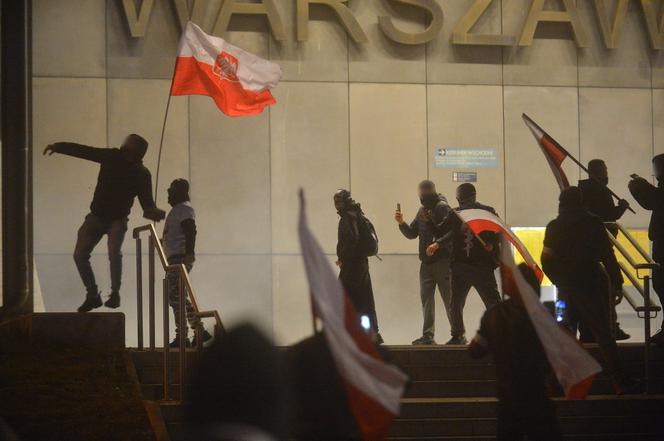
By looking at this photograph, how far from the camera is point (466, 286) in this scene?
11.0 m

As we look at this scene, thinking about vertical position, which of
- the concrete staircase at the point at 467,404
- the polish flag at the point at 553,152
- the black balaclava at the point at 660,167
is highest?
the polish flag at the point at 553,152

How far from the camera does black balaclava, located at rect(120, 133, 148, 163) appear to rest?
11.2 m

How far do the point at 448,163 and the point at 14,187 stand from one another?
20.1 ft

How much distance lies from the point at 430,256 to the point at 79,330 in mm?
3577

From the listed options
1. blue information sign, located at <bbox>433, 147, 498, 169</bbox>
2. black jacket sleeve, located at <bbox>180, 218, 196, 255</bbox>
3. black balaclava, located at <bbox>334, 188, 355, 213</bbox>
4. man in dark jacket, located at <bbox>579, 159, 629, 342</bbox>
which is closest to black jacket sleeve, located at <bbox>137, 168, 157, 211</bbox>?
black jacket sleeve, located at <bbox>180, 218, 196, 255</bbox>

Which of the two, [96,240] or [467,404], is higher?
[96,240]

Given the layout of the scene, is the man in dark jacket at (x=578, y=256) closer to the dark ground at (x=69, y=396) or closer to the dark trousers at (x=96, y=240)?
the dark ground at (x=69, y=396)

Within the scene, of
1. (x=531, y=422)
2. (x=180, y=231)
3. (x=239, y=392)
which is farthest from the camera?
(x=180, y=231)

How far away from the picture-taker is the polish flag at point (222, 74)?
480 inches

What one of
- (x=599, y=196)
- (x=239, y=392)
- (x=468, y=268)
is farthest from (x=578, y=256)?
(x=239, y=392)

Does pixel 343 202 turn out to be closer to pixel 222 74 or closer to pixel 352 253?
pixel 352 253

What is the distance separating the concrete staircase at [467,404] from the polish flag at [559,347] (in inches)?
70.5

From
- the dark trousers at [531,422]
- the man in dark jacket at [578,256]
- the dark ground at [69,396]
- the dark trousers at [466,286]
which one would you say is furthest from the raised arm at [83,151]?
the dark trousers at [531,422]

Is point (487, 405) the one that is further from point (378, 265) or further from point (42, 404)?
point (378, 265)
